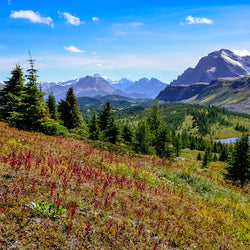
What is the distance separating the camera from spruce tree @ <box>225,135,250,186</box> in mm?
24188

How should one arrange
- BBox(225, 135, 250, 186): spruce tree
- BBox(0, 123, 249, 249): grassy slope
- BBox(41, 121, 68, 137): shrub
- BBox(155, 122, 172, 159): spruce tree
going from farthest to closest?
BBox(155, 122, 172, 159): spruce tree < BBox(225, 135, 250, 186): spruce tree < BBox(41, 121, 68, 137): shrub < BBox(0, 123, 249, 249): grassy slope

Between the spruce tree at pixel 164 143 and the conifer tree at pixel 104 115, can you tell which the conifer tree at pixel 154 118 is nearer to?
the conifer tree at pixel 104 115

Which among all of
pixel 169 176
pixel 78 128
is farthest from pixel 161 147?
pixel 169 176

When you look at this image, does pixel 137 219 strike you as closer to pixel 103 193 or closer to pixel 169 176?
pixel 103 193

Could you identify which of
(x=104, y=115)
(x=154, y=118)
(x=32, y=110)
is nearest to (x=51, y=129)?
(x=32, y=110)

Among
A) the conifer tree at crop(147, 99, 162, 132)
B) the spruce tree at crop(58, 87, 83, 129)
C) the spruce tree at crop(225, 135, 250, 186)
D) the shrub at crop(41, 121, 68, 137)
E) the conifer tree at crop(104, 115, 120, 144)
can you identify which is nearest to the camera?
the shrub at crop(41, 121, 68, 137)

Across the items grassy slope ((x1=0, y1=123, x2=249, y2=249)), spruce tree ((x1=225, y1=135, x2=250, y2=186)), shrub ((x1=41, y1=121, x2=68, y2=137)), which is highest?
shrub ((x1=41, y1=121, x2=68, y2=137))

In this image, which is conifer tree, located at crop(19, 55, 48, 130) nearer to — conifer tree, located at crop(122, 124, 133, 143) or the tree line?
the tree line

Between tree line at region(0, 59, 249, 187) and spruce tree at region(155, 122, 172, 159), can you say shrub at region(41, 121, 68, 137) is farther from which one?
spruce tree at region(155, 122, 172, 159)

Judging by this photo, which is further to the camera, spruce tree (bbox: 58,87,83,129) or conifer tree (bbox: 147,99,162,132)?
conifer tree (bbox: 147,99,162,132)

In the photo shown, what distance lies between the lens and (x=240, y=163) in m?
24.5

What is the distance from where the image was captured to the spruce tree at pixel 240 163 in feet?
79.4

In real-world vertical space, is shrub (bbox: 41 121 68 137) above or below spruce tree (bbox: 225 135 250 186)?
above

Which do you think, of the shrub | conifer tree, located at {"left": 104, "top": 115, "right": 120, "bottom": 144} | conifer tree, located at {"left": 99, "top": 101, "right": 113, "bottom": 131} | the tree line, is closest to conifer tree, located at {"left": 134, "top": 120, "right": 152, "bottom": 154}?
the tree line
